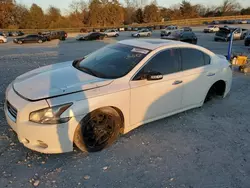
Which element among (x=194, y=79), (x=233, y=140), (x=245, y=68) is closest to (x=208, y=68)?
(x=194, y=79)

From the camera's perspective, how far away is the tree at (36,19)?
189 ft

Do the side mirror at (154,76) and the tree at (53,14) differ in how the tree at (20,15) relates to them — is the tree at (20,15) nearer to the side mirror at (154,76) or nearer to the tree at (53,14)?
the tree at (53,14)

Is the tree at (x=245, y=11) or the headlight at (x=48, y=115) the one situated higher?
the tree at (x=245, y=11)

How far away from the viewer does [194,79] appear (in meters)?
4.25

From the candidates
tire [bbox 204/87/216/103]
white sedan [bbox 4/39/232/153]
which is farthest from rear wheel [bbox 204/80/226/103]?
white sedan [bbox 4/39/232/153]

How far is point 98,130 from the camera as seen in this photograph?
3273mm

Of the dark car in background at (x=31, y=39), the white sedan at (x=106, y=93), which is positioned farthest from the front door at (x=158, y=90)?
the dark car in background at (x=31, y=39)

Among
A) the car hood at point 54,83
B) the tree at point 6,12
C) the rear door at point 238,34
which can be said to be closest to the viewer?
the car hood at point 54,83

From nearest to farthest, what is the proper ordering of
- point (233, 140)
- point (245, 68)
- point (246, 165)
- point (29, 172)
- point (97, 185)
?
1. point (97, 185)
2. point (29, 172)
3. point (246, 165)
4. point (233, 140)
5. point (245, 68)

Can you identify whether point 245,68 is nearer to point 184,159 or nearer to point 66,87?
point 184,159

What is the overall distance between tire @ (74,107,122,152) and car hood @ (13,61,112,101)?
41cm

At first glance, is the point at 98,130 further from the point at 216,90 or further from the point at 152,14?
the point at 152,14

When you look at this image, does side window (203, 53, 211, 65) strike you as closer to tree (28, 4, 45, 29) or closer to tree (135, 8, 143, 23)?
tree (28, 4, 45, 29)

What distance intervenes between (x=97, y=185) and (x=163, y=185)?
77cm
